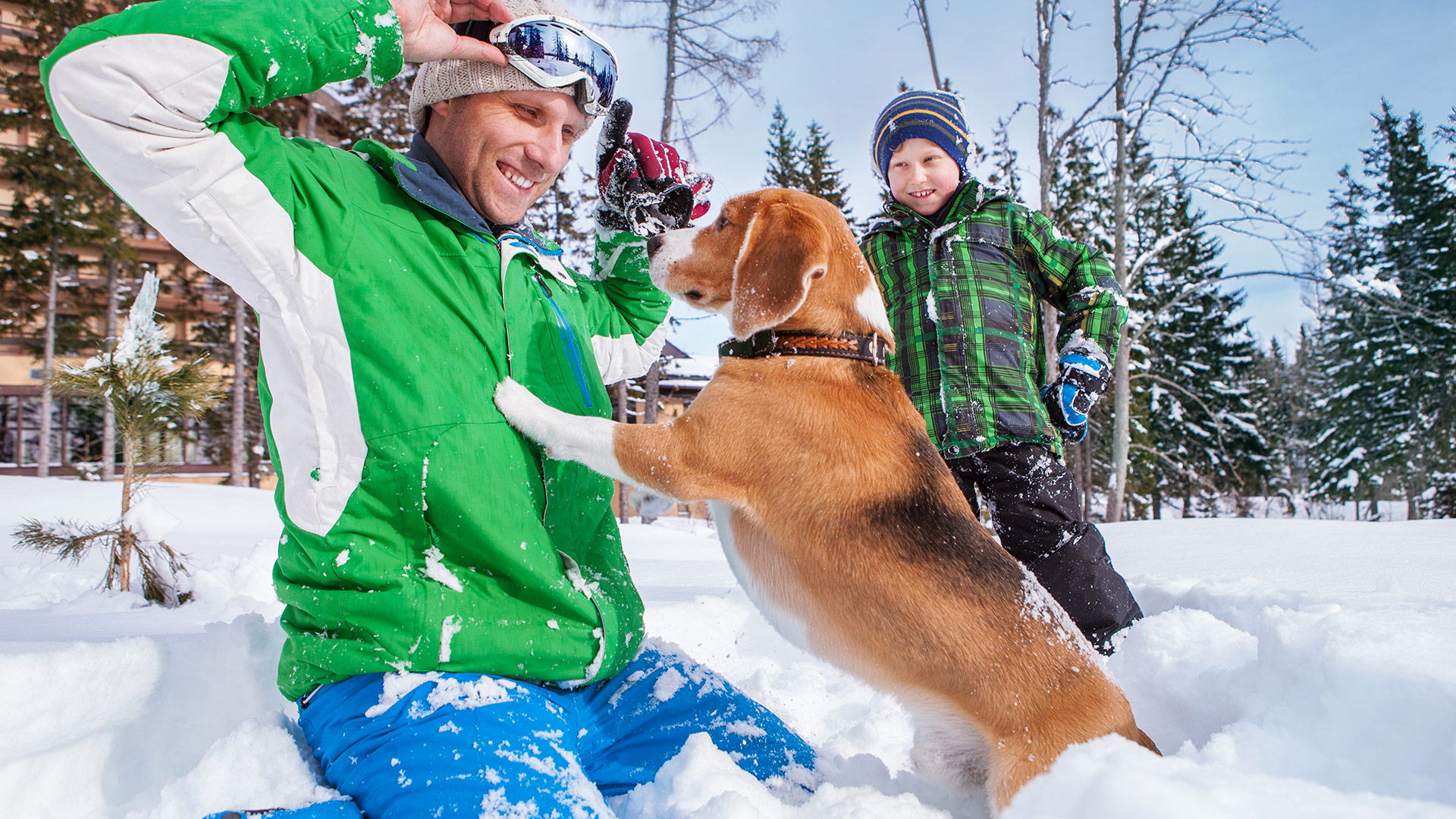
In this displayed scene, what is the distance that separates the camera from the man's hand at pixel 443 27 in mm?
1923

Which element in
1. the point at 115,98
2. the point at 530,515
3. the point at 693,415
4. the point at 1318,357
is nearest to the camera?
the point at 115,98

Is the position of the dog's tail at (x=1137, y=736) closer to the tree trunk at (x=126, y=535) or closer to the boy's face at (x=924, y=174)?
the boy's face at (x=924, y=174)

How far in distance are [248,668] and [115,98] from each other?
1.94 meters

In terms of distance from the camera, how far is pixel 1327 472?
102ft

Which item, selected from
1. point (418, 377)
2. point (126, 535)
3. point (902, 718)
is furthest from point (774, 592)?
point (126, 535)

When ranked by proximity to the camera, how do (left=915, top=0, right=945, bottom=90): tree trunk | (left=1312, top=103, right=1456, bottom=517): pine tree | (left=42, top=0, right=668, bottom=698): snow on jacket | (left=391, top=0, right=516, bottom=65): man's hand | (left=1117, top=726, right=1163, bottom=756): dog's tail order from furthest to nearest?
(left=1312, top=103, right=1456, bottom=517): pine tree → (left=915, top=0, right=945, bottom=90): tree trunk → (left=1117, top=726, right=1163, bottom=756): dog's tail → (left=391, top=0, right=516, bottom=65): man's hand → (left=42, top=0, right=668, bottom=698): snow on jacket

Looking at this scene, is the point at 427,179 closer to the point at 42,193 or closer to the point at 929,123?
the point at 929,123

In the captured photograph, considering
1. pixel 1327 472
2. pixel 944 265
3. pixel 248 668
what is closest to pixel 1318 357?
pixel 1327 472

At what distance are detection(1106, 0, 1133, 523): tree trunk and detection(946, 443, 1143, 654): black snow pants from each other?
36.8 feet

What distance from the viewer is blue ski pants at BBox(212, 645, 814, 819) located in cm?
171

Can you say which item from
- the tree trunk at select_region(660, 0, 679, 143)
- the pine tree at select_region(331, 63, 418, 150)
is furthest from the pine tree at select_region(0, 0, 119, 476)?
the tree trunk at select_region(660, 0, 679, 143)

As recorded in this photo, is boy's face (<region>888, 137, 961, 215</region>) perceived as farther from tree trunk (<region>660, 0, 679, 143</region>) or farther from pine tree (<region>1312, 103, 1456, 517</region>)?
pine tree (<region>1312, 103, 1456, 517</region>)

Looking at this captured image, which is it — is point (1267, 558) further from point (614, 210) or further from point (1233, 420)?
point (1233, 420)

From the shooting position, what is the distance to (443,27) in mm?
2023
